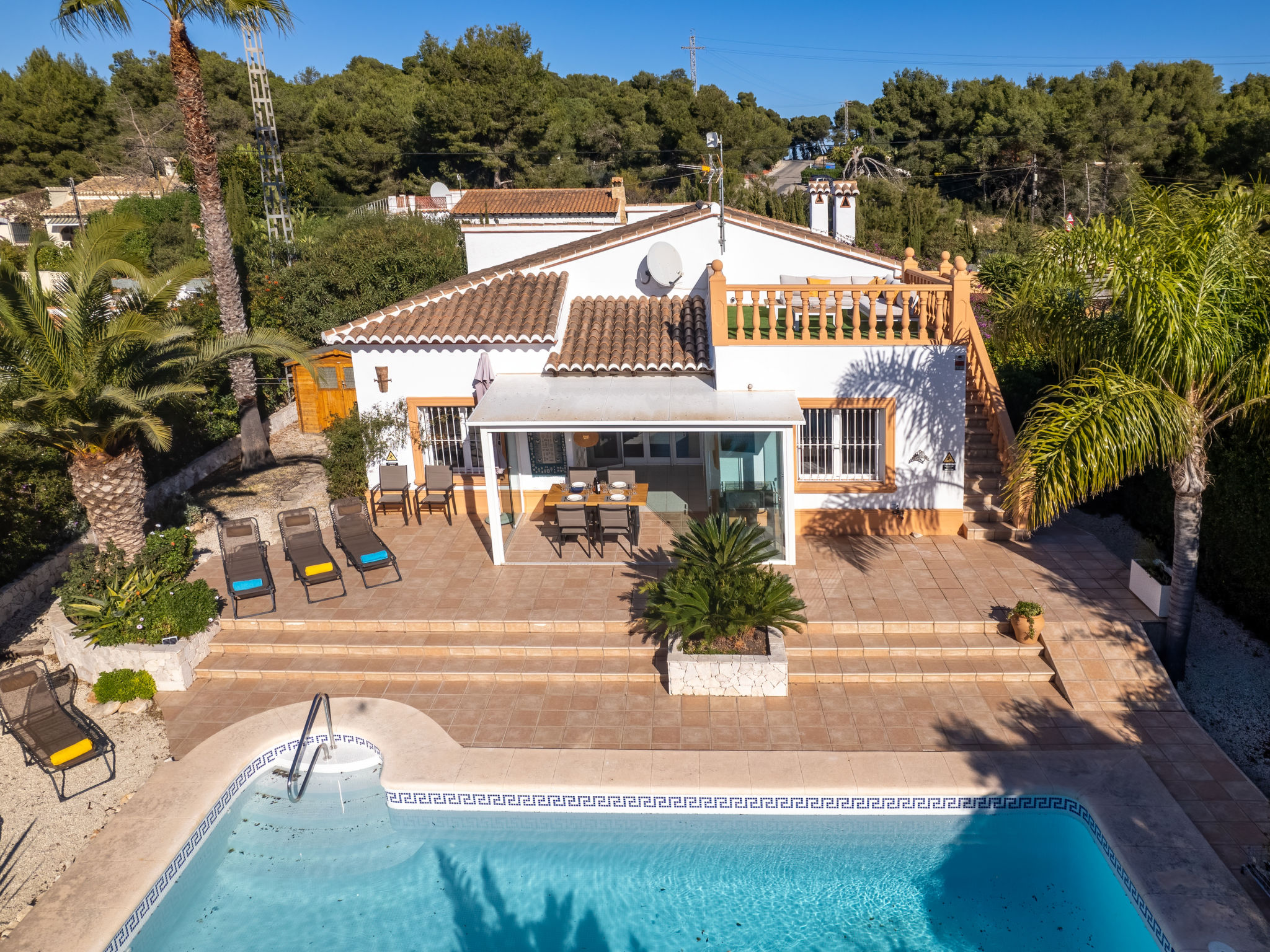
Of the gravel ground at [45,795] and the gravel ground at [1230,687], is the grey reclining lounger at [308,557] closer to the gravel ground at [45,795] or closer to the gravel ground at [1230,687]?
the gravel ground at [45,795]

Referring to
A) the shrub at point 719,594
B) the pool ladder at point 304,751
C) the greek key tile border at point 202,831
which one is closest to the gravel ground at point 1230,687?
the shrub at point 719,594

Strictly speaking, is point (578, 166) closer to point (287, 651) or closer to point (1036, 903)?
point (287, 651)

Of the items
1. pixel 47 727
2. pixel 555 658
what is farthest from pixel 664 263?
pixel 47 727

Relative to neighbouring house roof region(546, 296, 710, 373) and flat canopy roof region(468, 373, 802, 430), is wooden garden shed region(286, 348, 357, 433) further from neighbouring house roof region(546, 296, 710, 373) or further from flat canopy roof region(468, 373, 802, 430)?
flat canopy roof region(468, 373, 802, 430)

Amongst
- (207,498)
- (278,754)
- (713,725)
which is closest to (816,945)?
(713,725)

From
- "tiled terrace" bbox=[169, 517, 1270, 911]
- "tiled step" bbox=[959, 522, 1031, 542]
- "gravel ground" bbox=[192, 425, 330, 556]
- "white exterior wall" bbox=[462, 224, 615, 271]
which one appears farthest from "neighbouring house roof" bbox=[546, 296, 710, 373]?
"white exterior wall" bbox=[462, 224, 615, 271]

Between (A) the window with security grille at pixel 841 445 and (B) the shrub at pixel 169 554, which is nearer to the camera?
(B) the shrub at pixel 169 554

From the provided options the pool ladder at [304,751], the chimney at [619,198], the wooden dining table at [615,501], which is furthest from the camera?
the chimney at [619,198]
